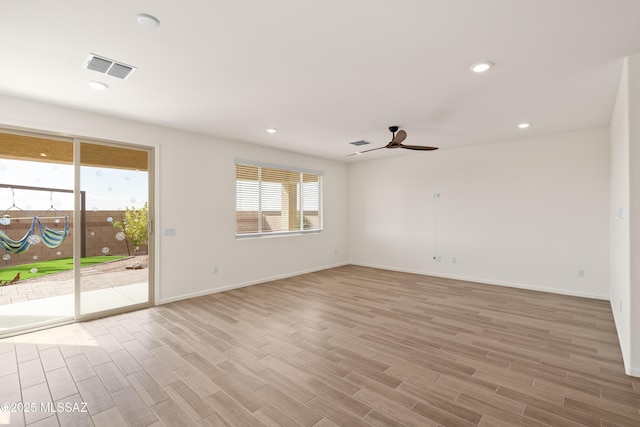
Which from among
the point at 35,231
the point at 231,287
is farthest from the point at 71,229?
the point at 231,287

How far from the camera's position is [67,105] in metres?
3.65

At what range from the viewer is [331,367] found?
266 centimetres

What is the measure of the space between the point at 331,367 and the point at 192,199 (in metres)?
3.44

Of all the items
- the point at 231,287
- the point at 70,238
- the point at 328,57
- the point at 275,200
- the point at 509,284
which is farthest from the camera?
the point at 275,200

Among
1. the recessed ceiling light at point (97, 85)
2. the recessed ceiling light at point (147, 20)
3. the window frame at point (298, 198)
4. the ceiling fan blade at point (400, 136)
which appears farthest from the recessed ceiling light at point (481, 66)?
the window frame at point (298, 198)

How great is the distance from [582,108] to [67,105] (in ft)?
20.6

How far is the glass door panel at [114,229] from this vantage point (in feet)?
13.0

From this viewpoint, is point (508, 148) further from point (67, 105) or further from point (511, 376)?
point (67, 105)

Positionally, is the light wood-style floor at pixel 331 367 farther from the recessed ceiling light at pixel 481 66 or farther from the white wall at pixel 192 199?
the recessed ceiling light at pixel 481 66

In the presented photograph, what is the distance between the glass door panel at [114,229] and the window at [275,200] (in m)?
1.59

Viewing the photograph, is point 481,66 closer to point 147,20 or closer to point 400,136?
point 400,136

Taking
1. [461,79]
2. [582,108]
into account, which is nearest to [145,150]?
[461,79]

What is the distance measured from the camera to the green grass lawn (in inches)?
136

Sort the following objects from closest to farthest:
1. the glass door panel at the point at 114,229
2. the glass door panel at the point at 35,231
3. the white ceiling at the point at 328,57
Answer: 1. the white ceiling at the point at 328,57
2. the glass door panel at the point at 35,231
3. the glass door panel at the point at 114,229
